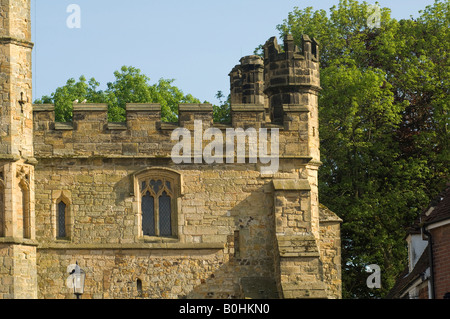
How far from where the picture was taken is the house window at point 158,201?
32219 mm

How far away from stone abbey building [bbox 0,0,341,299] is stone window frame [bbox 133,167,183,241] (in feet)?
0.08

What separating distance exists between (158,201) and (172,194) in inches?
15.1

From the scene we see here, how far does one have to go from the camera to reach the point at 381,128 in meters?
45.0

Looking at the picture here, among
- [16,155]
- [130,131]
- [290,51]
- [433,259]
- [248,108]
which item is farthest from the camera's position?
[290,51]

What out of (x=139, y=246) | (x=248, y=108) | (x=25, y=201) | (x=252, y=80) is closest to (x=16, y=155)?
(x=25, y=201)

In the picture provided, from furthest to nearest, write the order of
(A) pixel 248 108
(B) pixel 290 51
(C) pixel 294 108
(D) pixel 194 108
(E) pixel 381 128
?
(E) pixel 381 128, (B) pixel 290 51, (C) pixel 294 108, (A) pixel 248 108, (D) pixel 194 108

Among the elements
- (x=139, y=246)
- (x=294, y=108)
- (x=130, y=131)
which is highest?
(x=294, y=108)

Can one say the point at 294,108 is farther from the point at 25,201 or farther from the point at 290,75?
the point at 25,201

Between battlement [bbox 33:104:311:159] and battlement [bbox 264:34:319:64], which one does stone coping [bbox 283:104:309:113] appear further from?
battlement [bbox 264:34:319:64]

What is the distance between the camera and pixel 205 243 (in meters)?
32.0

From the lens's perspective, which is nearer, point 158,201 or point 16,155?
point 16,155

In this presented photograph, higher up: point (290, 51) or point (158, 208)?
point (290, 51)
